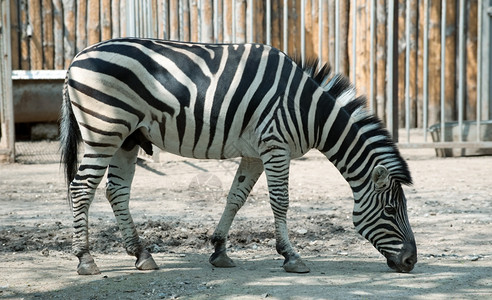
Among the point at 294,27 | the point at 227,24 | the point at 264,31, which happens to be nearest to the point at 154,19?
the point at 227,24

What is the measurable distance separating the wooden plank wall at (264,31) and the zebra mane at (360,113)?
19.4ft

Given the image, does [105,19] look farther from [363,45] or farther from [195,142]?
[195,142]

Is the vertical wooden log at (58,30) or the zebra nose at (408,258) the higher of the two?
the vertical wooden log at (58,30)

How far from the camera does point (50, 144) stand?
1363cm

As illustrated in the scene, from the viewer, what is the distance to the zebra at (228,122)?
16.5 feet

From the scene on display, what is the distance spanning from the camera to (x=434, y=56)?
13000 millimetres

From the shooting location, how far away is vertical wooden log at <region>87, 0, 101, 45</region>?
14.3 metres

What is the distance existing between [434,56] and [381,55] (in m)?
1.02

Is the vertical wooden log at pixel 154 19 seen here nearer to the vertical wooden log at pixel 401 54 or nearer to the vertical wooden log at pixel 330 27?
the vertical wooden log at pixel 330 27

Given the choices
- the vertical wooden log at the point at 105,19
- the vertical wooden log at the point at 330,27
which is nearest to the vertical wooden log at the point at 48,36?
the vertical wooden log at the point at 105,19

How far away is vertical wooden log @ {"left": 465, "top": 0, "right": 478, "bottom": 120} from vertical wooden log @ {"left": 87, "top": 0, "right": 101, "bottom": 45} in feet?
24.7

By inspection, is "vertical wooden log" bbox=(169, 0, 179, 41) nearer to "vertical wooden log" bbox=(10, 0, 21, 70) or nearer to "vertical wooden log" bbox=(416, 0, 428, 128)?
"vertical wooden log" bbox=(10, 0, 21, 70)

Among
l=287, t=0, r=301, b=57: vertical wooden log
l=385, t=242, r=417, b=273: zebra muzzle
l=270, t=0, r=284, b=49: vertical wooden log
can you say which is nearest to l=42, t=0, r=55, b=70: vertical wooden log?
l=270, t=0, r=284, b=49: vertical wooden log

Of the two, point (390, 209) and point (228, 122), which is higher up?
point (228, 122)
